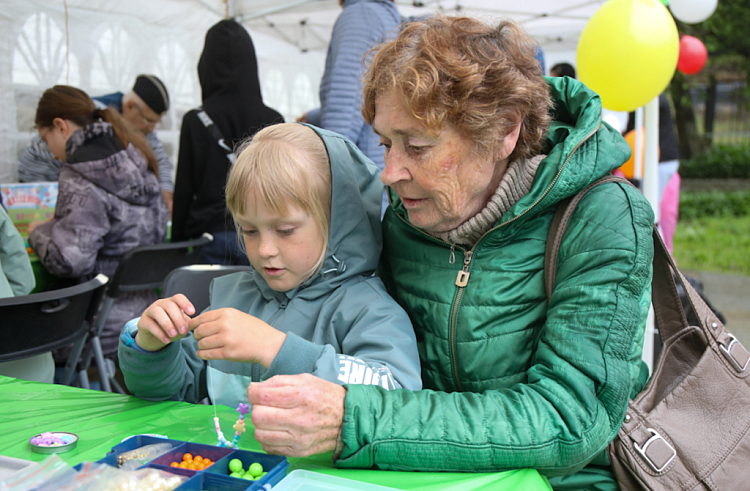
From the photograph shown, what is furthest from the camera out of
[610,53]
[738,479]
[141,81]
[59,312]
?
[141,81]

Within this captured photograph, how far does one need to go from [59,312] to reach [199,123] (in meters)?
1.38

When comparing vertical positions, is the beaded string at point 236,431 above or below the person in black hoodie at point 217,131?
below

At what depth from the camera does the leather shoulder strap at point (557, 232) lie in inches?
51.6

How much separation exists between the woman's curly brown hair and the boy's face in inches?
13.6

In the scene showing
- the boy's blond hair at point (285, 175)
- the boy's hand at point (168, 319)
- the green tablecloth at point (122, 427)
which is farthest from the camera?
the boy's blond hair at point (285, 175)

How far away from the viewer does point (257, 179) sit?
1.44 meters

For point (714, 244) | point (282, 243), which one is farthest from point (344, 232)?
point (714, 244)

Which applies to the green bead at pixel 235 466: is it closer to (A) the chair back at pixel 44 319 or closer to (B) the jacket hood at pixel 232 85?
(A) the chair back at pixel 44 319

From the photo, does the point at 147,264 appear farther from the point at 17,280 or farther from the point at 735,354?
the point at 735,354

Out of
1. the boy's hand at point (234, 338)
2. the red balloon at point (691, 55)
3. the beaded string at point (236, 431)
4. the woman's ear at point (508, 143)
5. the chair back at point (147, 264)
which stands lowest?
the chair back at point (147, 264)

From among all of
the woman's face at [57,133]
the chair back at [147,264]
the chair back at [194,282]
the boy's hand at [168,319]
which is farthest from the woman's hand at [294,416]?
the woman's face at [57,133]

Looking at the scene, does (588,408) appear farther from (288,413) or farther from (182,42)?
(182,42)

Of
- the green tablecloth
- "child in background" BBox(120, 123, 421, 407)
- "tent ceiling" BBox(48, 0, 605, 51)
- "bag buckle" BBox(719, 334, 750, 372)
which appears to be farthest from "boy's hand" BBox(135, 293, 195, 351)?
"tent ceiling" BBox(48, 0, 605, 51)

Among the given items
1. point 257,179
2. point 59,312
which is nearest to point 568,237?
point 257,179
